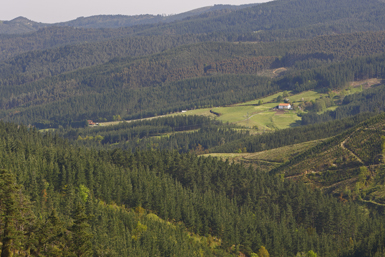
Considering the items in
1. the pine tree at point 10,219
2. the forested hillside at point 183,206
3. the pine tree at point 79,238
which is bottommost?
the forested hillside at point 183,206

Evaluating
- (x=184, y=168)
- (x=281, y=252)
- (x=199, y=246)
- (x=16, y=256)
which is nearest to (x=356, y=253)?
(x=281, y=252)

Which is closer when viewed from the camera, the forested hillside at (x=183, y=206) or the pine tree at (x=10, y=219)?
the pine tree at (x=10, y=219)

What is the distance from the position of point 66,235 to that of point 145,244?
43890mm

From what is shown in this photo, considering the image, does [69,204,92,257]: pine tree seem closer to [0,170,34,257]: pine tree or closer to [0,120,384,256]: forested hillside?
[0,170,34,257]: pine tree

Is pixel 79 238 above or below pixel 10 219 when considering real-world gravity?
below

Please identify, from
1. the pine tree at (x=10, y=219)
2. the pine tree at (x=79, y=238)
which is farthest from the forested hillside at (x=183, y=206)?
the pine tree at (x=10, y=219)

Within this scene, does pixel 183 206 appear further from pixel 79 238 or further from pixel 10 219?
pixel 10 219

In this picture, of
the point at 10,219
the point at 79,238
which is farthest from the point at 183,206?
the point at 10,219

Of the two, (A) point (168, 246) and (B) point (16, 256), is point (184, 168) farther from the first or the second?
(B) point (16, 256)

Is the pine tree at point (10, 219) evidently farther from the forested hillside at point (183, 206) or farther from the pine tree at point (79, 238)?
the forested hillside at point (183, 206)

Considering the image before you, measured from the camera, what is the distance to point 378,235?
146 meters

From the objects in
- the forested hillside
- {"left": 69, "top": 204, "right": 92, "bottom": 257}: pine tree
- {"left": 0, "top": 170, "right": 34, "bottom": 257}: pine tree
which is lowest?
the forested hillside

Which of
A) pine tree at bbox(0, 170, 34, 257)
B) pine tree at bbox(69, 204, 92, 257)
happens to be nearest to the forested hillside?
pine tree at bbox(69, 204, 92, 257)

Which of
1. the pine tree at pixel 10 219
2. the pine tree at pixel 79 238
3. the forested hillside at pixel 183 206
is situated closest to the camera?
the pine tree at pixel 10 219
